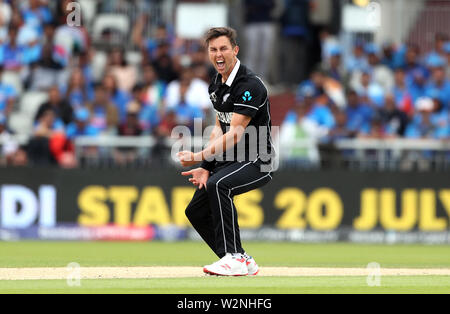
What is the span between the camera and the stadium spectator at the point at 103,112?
18.7 m

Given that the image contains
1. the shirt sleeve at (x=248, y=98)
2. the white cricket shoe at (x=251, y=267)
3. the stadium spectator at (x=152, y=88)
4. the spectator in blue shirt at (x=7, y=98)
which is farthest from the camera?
the stadium spectator at (x=152, y=88)

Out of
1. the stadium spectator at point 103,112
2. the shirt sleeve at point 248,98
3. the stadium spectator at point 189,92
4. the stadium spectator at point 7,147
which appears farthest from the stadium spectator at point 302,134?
the shirt sleeve at point 248,98

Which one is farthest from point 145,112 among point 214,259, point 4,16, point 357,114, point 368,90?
point 214,259

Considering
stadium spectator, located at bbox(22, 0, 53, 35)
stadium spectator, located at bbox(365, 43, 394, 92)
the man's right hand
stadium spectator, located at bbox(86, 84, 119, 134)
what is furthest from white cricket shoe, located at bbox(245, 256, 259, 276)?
stadium spectator, located at bbox(22, 0, 53, 35)

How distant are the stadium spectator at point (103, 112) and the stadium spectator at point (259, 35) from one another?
3.31m

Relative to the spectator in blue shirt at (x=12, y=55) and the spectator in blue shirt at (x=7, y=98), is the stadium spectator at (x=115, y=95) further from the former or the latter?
the spectator in blue shirt at (x=12, y=55)

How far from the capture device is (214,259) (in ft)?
46.3

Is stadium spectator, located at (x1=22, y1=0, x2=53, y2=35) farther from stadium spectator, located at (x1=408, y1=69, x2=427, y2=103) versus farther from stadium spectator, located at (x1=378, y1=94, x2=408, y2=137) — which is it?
stadium spectator, located at (x1=408, y1=69, x2=427, y2=103)

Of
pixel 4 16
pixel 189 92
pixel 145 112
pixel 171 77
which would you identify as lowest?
pixel 145 112

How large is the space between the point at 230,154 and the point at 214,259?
3985mm

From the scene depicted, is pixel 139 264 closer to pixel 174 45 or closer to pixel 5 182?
pixel 5 182

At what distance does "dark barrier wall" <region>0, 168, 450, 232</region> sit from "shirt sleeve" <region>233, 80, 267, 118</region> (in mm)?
8213

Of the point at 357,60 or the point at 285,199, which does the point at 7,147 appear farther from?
the point at 357,60
